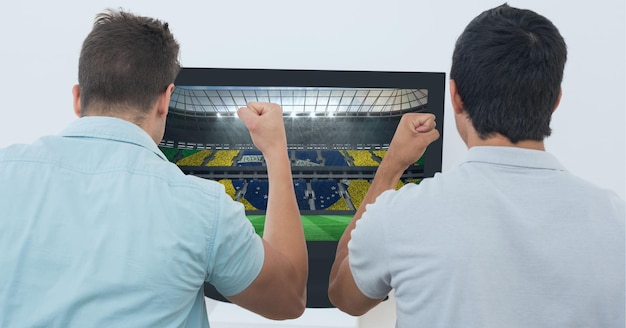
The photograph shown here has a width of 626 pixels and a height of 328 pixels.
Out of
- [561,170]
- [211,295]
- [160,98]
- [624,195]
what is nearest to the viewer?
[561,170]

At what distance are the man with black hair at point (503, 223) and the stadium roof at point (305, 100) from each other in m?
1.71

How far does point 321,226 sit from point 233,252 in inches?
76.2

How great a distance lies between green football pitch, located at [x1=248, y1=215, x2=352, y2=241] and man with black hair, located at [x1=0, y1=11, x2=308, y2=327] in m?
1.76

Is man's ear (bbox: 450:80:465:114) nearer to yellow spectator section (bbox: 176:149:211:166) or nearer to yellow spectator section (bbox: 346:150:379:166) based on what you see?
yellow spectator section (bbox: 346:150:379:166)

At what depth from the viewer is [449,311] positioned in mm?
1092

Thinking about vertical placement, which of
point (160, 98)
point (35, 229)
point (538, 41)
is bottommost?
point (35, 229)

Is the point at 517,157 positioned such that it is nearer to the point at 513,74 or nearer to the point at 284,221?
the point at 513,74

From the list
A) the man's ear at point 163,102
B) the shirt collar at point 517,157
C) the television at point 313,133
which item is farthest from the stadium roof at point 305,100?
the shirt collar at point 517,157

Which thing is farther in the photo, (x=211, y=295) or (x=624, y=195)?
(x=624, y=195)

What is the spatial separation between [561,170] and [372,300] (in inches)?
20.1

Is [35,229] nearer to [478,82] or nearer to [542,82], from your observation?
[478,82]

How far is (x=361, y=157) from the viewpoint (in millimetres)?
3051

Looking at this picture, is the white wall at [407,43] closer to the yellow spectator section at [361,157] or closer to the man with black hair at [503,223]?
the yellow spectator section at [361,157]

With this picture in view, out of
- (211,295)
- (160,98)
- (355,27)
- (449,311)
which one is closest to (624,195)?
(355,27)
